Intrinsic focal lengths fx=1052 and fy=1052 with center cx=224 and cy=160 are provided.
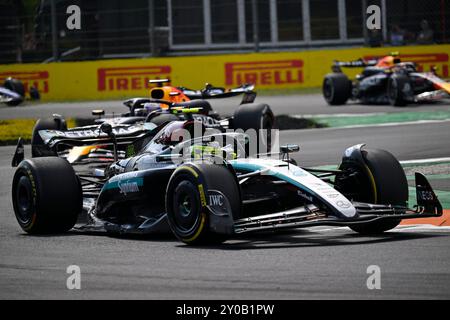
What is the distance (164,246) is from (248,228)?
0.88m

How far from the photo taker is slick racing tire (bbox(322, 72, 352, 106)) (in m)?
24.9

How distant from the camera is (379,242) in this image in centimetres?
883

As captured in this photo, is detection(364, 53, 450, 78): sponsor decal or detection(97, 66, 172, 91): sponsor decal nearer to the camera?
detection(364, 53, 450, 78): sponsor decal

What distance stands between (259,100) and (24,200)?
17.0 m

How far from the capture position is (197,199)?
886cm

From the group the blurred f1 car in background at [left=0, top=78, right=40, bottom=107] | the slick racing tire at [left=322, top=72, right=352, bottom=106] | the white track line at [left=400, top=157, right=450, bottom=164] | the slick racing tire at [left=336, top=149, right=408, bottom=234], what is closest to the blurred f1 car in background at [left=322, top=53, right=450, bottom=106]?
the slick racing tire at [left=322, top=72, right=352, bottom=106]

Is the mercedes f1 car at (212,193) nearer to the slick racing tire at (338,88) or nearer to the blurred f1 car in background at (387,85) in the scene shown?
the blurred f1 car in background at (387,85)

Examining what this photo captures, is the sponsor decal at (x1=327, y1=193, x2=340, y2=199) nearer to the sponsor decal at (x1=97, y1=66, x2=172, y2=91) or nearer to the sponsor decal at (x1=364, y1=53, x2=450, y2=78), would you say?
the sponsor decal at (x1=364, y1=53, x2=450, y2=78)

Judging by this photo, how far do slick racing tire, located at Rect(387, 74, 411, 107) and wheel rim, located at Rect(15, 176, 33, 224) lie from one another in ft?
46.4

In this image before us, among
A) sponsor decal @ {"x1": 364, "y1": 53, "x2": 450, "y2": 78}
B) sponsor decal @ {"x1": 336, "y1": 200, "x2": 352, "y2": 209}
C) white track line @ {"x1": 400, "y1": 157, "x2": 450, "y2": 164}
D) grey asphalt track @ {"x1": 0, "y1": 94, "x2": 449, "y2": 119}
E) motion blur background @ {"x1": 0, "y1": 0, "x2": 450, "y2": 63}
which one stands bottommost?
white track line @ {"x1": 400, "y1": 157, "x2": 450, "y2": 164}

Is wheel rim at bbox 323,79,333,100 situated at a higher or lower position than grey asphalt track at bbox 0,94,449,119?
higher

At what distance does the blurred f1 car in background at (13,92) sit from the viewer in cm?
2744

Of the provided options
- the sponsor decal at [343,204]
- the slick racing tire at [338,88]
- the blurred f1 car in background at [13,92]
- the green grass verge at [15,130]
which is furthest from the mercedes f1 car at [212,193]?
the blurred f1 car in background at [13,92]
